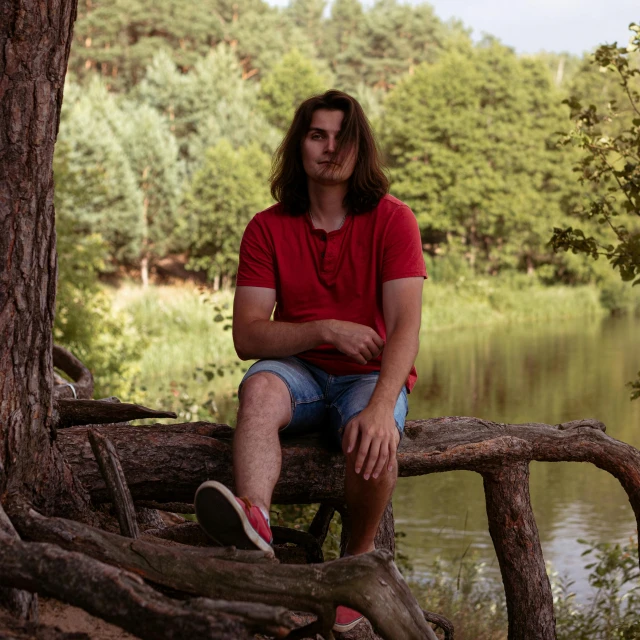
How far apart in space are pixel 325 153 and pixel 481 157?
33177 mm

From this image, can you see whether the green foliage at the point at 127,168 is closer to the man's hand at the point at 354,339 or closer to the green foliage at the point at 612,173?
the green foliage at the point at 612,173

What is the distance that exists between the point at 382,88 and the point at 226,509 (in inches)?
2077

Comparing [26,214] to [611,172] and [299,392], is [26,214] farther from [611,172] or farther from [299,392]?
[611,172]

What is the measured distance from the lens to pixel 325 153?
352cm

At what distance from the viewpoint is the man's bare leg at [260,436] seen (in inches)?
116

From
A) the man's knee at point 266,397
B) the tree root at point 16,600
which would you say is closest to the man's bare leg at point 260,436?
the man's knee at point 266,397

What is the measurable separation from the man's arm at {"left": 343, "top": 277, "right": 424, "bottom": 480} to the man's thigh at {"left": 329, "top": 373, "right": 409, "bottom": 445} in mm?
86

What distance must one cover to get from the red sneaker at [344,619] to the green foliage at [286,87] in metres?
37.0

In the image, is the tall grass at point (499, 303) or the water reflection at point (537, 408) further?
the tall grass at point (499, 303)

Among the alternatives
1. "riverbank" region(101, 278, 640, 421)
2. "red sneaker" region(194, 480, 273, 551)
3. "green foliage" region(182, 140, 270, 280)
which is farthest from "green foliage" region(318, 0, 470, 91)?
"red sneaker" region(194, 480, 273, 551)

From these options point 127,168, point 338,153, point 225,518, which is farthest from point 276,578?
point 127,168

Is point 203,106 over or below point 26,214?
over

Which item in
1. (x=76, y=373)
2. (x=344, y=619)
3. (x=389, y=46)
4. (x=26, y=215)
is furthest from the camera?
(x=389, y=46)

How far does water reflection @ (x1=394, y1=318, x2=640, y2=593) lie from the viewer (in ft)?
28.9
